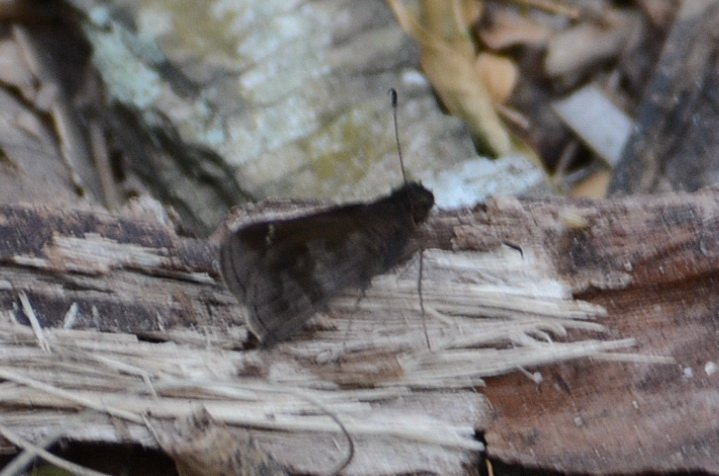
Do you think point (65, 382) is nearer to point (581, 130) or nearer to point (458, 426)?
point (458, 426)

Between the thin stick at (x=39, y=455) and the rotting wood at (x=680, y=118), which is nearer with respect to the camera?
the thin stick at (x=39, y=455)

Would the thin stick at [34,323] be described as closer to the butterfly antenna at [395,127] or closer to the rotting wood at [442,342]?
the rotting wood at [442,342]

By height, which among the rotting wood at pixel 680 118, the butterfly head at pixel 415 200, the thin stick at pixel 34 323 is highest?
the thin stick at pixel 34 323

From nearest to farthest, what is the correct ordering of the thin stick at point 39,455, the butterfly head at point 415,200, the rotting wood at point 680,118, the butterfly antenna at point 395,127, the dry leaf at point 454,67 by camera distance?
the thin stick at point 39,455 < the butterfly head at point 415,200 < the butterfly antenna at point 395,127 < the rotting wood at point 680,118 < the dry leaf at point 454,67

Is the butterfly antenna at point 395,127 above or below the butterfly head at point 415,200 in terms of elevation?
above

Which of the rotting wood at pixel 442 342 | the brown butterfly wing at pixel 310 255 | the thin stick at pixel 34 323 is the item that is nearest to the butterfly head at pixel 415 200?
the brown butterfly wing at pixel 310 255

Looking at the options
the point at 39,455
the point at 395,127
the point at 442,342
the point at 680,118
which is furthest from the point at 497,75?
the point at 39,455

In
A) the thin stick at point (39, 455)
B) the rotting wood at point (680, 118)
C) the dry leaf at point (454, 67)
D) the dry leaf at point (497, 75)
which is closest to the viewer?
the thin stick at point (39, 455)
